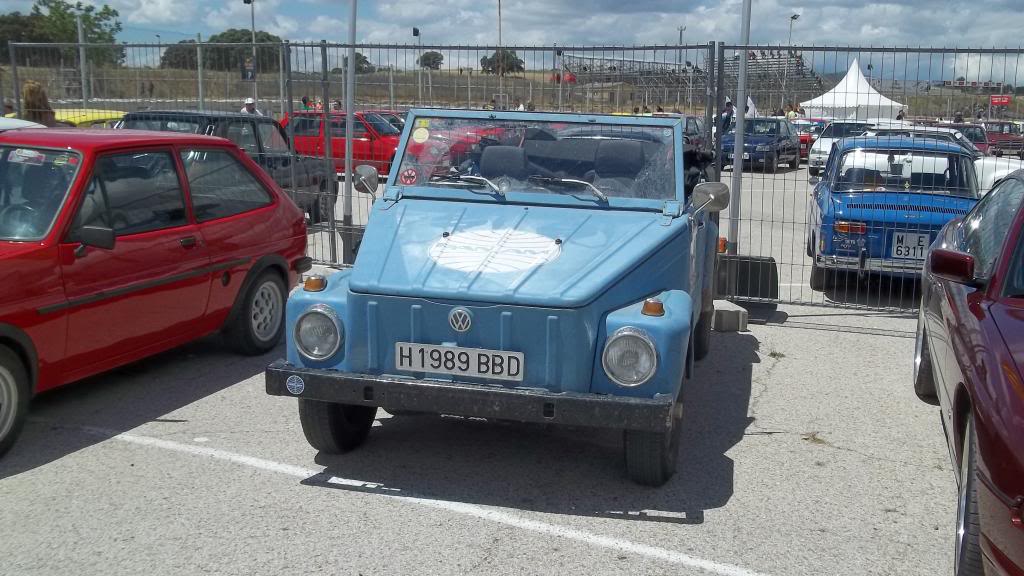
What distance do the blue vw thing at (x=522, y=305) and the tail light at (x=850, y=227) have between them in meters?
4.05

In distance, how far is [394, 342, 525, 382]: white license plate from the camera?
14.8ft

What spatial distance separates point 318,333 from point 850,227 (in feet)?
19.9

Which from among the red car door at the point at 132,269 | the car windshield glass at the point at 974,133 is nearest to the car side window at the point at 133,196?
the red car door at the point at 132,269

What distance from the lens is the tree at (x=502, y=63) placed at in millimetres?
9195

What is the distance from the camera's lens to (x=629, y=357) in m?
4.45

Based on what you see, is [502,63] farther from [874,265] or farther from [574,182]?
[574,182]

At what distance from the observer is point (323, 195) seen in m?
10.5

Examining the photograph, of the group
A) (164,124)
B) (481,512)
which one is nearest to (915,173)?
(481,512)

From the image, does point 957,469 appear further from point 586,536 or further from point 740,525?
point 586,536

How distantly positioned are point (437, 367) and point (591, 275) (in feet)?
2.78

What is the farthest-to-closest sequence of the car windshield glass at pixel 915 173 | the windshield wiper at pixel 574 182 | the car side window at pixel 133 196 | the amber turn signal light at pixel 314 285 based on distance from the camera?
the car windshield glass at pixel 915 173 → the car side window at pixel 133 196 → the windshield wiper at pixel 574 182 → the amber turn signal light at pixel 314 285

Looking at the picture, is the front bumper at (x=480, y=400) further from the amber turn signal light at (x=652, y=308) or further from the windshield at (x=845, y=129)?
the windshield at (x=845, y=129)

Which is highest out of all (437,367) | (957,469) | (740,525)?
(437,367)

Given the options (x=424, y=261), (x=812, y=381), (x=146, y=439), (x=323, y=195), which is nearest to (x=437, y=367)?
(x=424, y=261)
